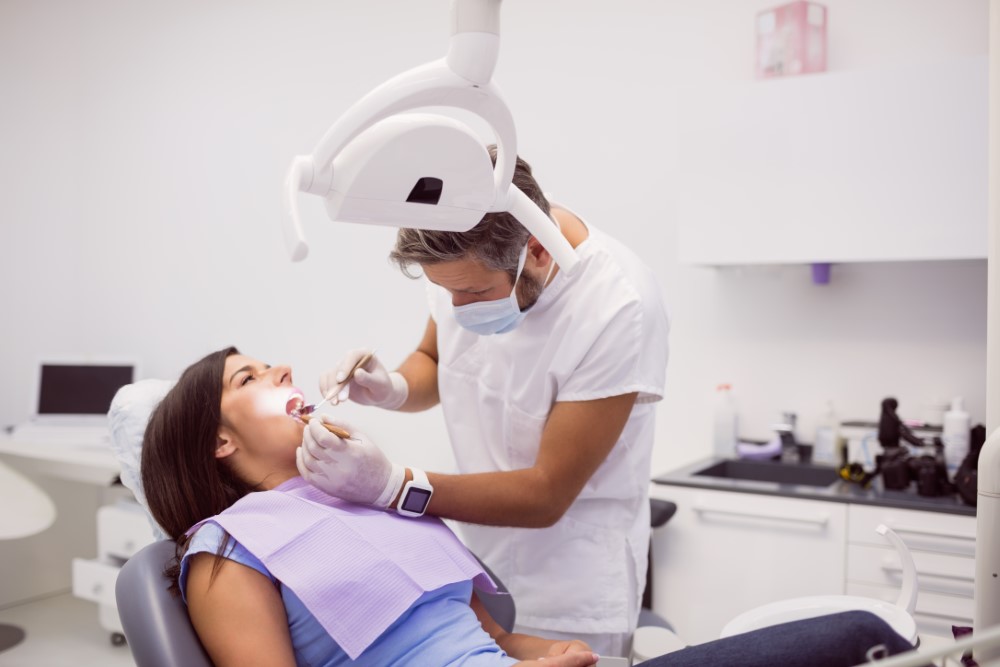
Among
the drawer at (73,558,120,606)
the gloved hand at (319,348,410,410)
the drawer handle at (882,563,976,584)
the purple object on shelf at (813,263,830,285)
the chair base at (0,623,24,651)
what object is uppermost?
the purple object on shelf at (813,263,830,285)

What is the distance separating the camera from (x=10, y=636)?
3359 mm

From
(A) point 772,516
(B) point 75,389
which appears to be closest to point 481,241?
(A) point 772,516

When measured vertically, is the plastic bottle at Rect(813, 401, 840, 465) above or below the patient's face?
below

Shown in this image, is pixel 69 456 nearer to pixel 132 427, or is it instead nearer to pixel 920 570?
pixel 132 427

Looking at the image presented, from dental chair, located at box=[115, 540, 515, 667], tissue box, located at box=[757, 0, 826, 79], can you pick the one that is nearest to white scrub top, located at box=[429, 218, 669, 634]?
dental chair, located at box=[115, 540, 515, 667]

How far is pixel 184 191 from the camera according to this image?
3957 millimetres

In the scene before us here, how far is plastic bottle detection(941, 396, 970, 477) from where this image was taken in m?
2.35

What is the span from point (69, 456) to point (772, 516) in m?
2.45

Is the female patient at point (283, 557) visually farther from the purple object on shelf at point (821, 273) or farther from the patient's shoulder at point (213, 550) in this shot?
the purple object on shelf at point (821, 273)

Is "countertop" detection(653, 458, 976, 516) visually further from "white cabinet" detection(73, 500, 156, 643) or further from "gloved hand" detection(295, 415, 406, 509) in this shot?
"white cabinet" detection(73, 500, 156, 643)

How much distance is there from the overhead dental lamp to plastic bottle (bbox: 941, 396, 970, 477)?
187cm

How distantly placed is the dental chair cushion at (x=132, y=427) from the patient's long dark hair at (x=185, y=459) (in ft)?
0.09

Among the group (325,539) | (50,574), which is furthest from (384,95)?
(50,574)

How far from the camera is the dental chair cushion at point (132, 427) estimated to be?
148cm
